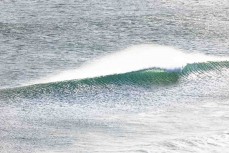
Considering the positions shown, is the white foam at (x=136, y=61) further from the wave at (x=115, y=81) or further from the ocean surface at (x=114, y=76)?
the wave at (x=115, y=81)

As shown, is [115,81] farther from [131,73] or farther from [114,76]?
[131,73]

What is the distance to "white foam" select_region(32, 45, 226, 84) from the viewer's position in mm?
21719

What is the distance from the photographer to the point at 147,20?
90.1 ft

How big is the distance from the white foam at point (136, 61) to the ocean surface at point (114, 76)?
3 centimetres

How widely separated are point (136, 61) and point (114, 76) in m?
1.92

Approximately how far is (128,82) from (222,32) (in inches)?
241

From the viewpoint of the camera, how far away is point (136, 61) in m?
23.2

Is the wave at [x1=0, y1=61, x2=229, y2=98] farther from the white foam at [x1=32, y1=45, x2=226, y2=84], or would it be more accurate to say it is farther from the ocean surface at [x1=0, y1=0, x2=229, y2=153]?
the white foam at [x1=32, y1=45, x2=226, y2=84]

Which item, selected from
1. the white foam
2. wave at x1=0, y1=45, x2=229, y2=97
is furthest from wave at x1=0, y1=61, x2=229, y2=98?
the white foam

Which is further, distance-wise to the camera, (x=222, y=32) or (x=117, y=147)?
(x=222, y=32)

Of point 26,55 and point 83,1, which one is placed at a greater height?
point 83,1

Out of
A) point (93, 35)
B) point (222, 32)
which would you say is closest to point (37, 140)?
point (93, 35)

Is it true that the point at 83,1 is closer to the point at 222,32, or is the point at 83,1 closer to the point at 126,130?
the point at 222,32

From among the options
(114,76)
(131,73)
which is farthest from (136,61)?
(114,76)
